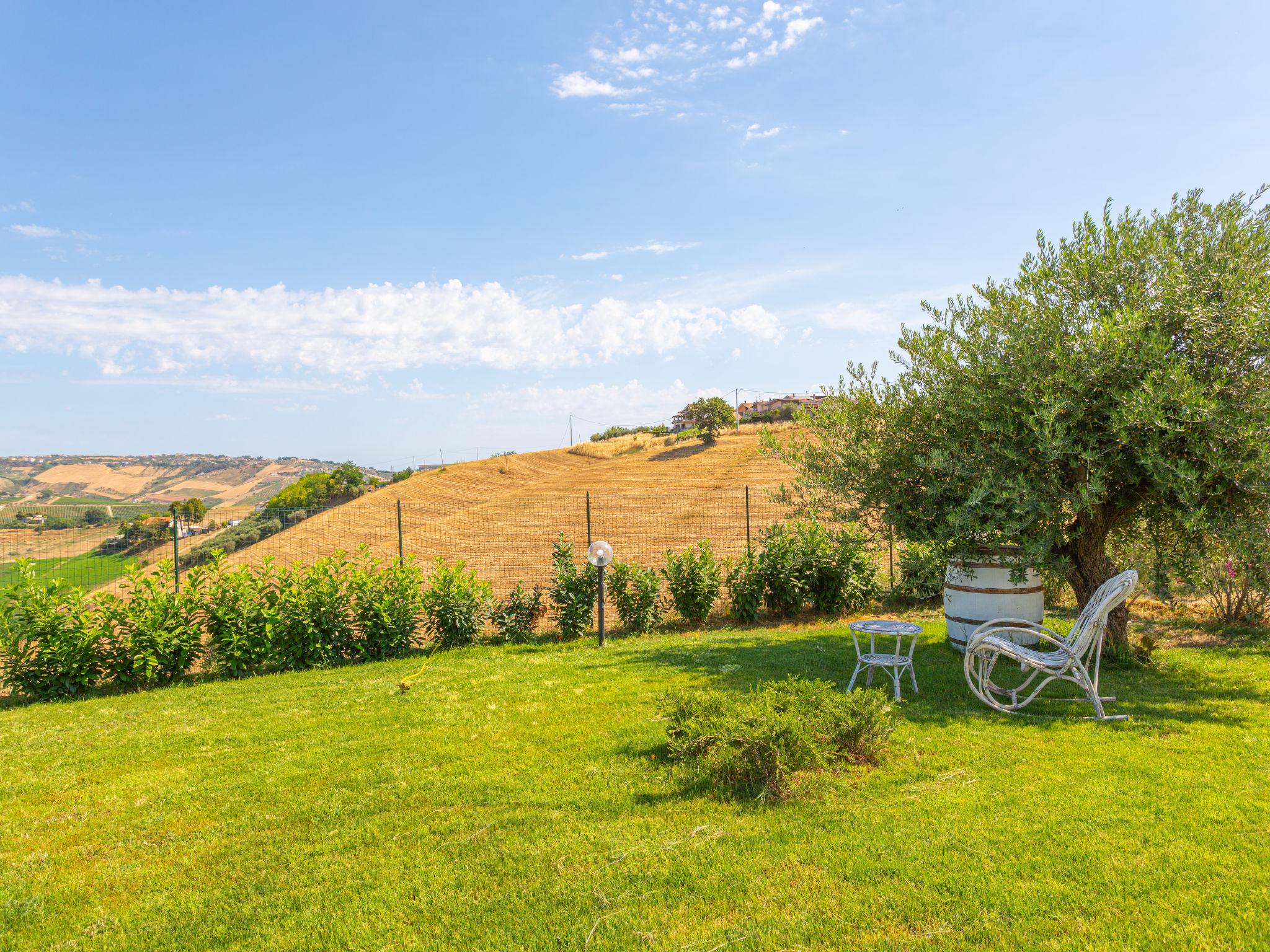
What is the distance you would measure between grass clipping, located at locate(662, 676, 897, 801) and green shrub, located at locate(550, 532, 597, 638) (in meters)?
4.10

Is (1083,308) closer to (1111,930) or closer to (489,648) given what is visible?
(1111,930)

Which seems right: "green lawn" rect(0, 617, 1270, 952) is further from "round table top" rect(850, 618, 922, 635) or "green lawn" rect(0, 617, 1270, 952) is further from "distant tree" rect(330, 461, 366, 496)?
"distant tree" rect(330, 461, 366, 496)

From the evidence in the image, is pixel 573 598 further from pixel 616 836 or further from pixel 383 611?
pixel 616 836

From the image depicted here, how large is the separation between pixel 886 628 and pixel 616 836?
308cm

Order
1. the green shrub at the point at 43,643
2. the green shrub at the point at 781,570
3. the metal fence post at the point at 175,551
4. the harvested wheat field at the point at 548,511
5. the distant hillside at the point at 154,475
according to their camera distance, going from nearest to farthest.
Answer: the green shrub at the point at 43,643
the metal fence post at the point at 175,551
the green shrub at the point at 781,570
the harvested wheat field at the point at 548,511
the distant hillside at the point at 154,475

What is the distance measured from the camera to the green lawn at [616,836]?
97.0 inches

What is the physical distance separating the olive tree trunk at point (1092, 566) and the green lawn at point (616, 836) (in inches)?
33.3

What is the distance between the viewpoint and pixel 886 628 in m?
5.33

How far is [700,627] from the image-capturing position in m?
8.73

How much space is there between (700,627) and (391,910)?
638 centimetres

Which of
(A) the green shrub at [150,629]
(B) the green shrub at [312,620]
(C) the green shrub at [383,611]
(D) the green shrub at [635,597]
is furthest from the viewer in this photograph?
(D) the green shrub at [635,597]

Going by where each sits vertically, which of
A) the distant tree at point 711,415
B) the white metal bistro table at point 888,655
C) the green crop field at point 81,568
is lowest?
the white metal bistro table at point 888,655

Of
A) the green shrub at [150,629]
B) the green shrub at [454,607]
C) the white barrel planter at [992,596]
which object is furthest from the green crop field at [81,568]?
the white barrel planter at [992,596]

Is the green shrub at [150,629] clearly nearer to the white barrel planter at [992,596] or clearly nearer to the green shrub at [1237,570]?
the white barrel planter at [992,596]
